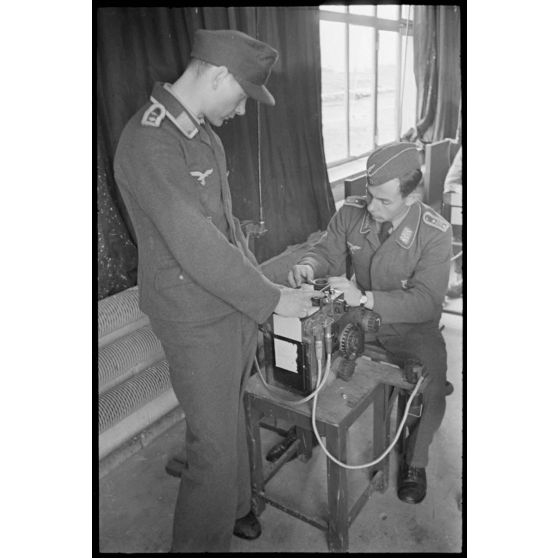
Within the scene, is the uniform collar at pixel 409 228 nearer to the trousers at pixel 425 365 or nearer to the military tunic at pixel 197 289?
the trousers at pixel 425 365

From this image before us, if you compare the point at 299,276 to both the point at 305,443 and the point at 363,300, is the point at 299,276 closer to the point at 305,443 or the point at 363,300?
the point at 363,300

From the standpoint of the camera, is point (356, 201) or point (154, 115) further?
point (356, 201)

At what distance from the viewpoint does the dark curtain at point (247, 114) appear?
1862mm

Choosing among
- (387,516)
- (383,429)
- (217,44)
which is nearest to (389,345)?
(383,429)

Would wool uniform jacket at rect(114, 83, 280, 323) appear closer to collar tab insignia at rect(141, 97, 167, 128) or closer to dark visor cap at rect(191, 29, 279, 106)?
collar tab insignia at rect(141, 97, 167, 128)

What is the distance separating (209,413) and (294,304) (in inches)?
18.1

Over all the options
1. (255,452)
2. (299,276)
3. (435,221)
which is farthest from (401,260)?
(255,452)

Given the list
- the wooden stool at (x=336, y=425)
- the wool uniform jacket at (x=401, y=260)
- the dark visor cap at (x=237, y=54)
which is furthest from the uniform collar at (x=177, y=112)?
the wooden stool at (x=336, y=425)

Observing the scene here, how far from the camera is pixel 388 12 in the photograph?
1.95m

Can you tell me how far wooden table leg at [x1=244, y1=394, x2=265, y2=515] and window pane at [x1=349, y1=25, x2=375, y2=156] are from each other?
3.72 feet

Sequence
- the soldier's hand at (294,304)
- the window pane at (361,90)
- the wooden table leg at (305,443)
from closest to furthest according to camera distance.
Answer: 1. the soldier's hand at (294,304)
2. the window pane at (361,90)
3. the wooden table leg at (305,443)

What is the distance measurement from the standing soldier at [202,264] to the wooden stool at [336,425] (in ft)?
0.46

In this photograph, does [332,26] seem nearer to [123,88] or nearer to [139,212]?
[123,88]

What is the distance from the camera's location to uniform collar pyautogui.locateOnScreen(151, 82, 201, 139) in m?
1.69
